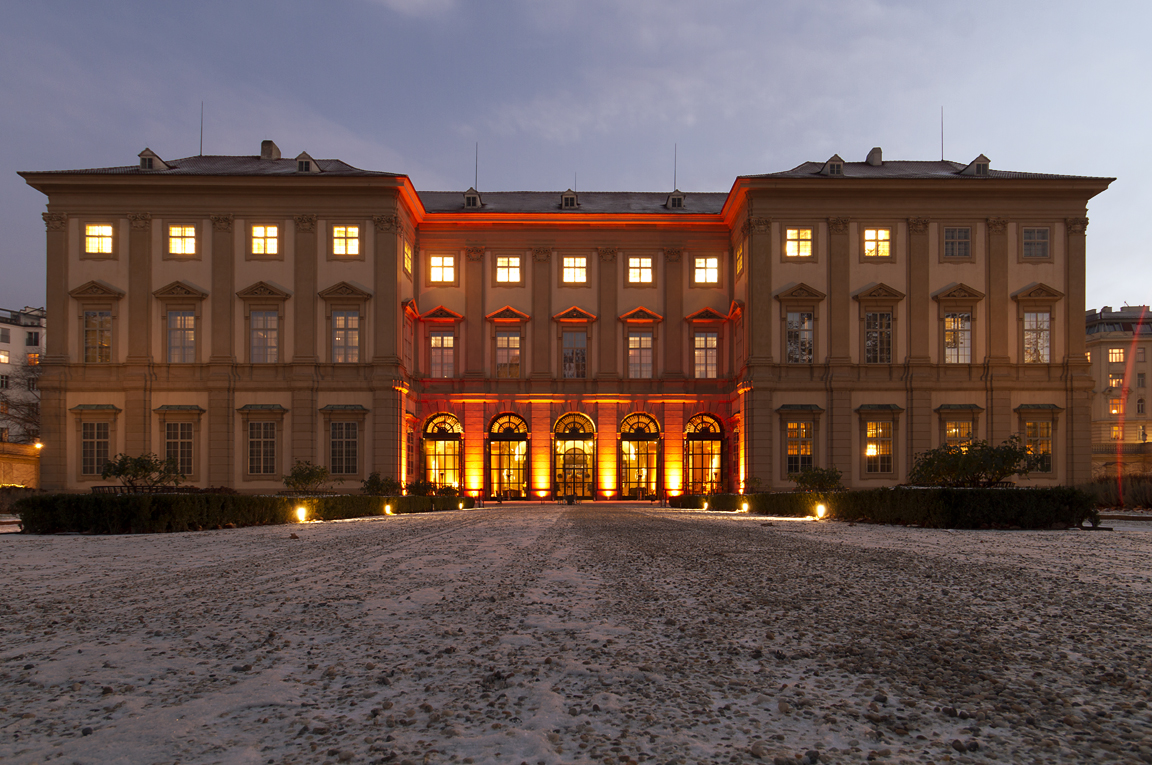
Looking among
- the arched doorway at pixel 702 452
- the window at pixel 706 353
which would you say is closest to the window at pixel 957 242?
the window at pixel 706 353

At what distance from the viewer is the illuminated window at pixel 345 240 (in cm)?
4131

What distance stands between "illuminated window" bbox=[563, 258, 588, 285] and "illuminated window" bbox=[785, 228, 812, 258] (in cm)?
1180

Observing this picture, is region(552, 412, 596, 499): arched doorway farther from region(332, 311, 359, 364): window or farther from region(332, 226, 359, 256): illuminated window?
region(332, 226, 359, 256): illuminated window

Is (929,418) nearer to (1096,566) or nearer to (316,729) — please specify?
(1096,566)

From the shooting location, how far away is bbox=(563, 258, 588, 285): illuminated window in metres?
46.0

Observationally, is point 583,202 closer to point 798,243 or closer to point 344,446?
point 798,243

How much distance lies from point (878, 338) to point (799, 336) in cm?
434

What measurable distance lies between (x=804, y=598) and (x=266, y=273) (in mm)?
40318

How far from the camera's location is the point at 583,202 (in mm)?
50500

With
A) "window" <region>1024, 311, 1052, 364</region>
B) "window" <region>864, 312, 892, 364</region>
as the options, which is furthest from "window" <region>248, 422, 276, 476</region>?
"window" <region>1024, 311, 1052, 364</region>

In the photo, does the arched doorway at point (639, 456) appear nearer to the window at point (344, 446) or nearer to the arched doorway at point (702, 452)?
the arched doorway at point (702, 452)

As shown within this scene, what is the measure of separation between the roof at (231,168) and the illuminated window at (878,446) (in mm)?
28401

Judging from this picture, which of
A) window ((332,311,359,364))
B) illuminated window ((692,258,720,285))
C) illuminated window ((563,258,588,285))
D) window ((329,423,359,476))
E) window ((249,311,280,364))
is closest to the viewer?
window ((329,423,359,476))

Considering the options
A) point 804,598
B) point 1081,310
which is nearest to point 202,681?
point 804,598
